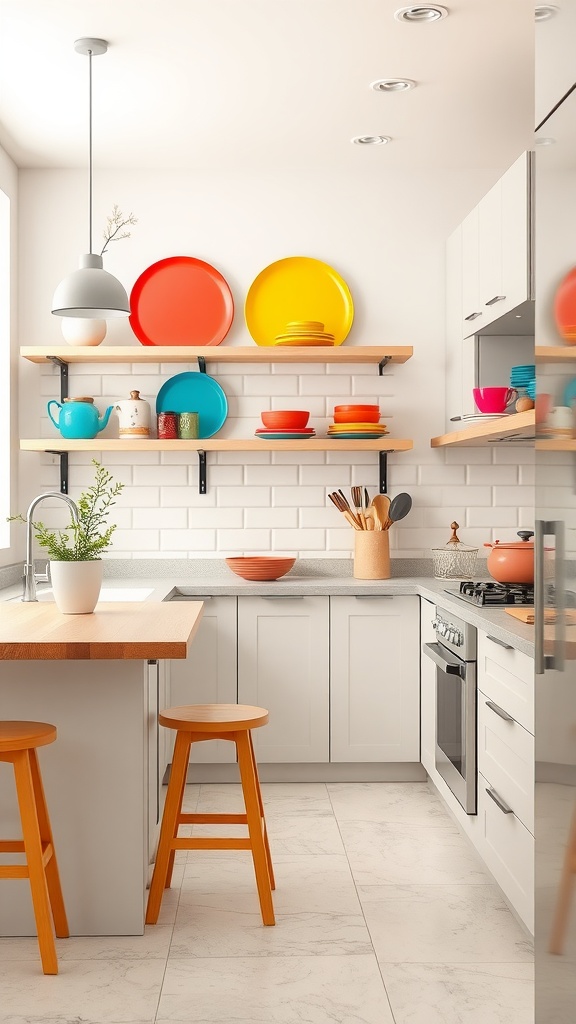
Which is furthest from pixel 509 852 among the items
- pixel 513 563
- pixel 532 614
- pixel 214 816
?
pixel 513 563

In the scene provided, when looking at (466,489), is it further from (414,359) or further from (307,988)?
(307,988)

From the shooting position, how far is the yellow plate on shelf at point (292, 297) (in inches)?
187

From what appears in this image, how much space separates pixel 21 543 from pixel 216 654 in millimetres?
1178

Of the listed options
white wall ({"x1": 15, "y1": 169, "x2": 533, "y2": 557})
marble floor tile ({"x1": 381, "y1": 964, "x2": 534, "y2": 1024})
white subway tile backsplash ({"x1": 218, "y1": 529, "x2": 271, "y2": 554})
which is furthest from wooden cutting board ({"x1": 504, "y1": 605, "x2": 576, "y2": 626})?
white subway tile backsplash ({"x1": 218, "y1": 529, "x2": 271, "y2": 554})

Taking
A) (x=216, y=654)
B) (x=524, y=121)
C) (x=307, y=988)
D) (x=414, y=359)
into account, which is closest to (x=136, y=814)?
(x=307, y=988)

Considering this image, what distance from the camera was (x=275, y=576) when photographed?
176 inches

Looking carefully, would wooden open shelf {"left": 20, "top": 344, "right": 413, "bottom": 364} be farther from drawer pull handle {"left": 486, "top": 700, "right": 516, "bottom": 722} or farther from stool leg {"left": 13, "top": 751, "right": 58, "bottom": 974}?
stool leg {"left": 13, "top": 751, "right": 58, "bottom": 974}

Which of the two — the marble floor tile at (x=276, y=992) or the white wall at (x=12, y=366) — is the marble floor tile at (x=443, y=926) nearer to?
the marble floor tile at (x=276, y=992)

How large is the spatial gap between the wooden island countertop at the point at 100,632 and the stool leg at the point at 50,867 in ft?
0.98

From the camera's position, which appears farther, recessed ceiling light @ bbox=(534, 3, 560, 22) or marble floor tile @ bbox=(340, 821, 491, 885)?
marble floor tile @ bbox=(340, 821, 491, 885)

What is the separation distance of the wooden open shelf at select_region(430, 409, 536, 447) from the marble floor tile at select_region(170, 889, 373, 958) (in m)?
1.64

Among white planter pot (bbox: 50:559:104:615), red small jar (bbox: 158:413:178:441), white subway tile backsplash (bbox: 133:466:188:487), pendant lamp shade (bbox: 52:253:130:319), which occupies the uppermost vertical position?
pendant lamp shade (bbox: 52:253:130:319)

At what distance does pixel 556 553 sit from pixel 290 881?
2.16m

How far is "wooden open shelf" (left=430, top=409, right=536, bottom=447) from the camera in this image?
11.7 feet
